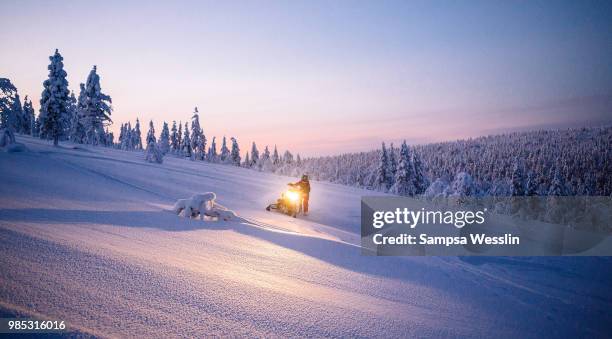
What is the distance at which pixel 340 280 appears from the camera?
418cm

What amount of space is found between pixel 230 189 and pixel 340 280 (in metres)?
13.5

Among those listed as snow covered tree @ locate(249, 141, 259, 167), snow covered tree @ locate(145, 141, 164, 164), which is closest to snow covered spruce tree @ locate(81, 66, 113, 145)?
snow covered tree @ locate(145, 141, 164, 164)

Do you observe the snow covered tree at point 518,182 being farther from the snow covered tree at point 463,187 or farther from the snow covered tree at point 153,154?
the snow covered tree at point 153,154

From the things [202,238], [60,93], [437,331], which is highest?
[60,93]

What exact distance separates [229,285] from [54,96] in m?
46.8

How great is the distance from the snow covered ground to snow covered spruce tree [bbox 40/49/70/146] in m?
37.9

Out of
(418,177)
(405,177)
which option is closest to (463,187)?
(405,177)

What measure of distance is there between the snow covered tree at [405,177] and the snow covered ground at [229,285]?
45.9 metres

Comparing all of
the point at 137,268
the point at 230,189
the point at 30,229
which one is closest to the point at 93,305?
the point at 137,268

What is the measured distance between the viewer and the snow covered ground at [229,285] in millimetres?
2131

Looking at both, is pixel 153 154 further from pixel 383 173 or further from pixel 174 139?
pixel 174 139

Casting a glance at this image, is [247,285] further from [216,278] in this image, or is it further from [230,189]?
[230,189]

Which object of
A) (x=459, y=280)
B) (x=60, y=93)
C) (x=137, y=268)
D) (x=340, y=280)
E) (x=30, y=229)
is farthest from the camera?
(x=60, y=93)

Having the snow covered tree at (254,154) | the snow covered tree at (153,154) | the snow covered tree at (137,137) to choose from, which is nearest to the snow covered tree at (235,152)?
the snow covered tree at (254,154)
